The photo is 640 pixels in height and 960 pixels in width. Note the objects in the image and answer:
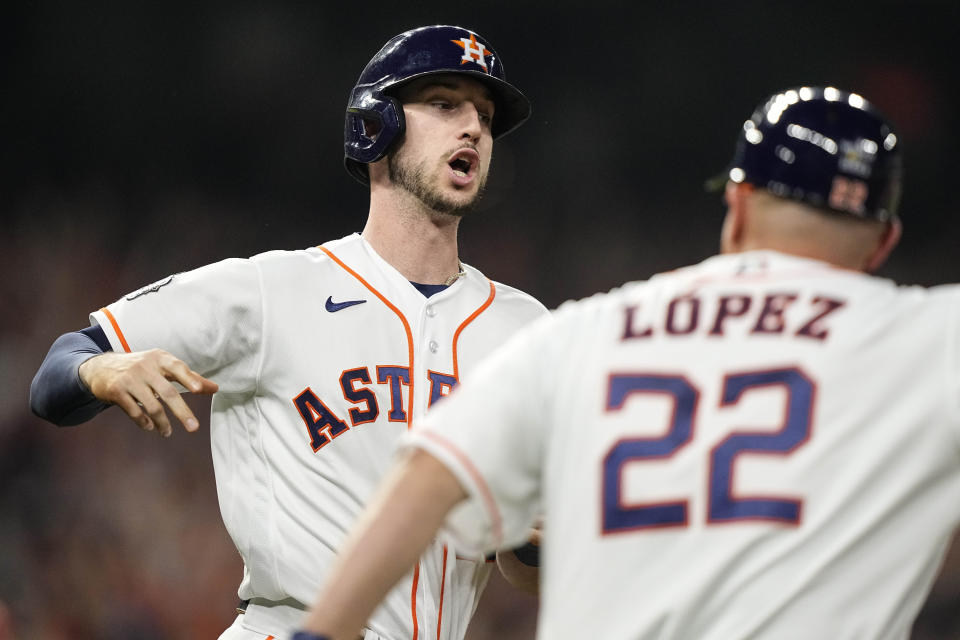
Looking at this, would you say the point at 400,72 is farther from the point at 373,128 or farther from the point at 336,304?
the point at 336,304

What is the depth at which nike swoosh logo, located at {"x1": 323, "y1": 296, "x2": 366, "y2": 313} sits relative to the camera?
2.94 m

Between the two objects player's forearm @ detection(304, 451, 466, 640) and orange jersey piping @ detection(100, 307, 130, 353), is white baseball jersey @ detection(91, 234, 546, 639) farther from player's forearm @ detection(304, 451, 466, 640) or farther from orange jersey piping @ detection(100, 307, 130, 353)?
player's forearm @ detection(304, 451, 466, 640)

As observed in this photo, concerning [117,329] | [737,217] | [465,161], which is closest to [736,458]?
[737,217]

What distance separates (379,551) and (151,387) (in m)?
Answer: 0.98

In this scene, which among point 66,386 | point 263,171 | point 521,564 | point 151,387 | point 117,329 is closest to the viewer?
point 151,387

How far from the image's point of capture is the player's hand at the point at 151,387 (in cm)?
227

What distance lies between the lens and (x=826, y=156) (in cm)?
169

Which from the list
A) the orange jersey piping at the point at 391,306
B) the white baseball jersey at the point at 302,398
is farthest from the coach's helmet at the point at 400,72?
the white baseball jersey at the point at 302,398

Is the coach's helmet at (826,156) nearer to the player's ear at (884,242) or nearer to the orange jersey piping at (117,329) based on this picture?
the player's ear at (884,242)

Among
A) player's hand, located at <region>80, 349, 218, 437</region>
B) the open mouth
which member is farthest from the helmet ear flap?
player's hand, located at <region>80, 349, 218, 437</region>

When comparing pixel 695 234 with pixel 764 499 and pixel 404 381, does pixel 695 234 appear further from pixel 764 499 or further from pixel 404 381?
pixel 764 499

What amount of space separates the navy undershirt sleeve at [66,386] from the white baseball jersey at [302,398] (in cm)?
9

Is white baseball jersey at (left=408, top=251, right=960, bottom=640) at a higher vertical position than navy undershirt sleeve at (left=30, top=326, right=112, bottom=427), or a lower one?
higher

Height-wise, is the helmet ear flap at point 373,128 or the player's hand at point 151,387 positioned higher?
the helmet ear flap at point 373,128
